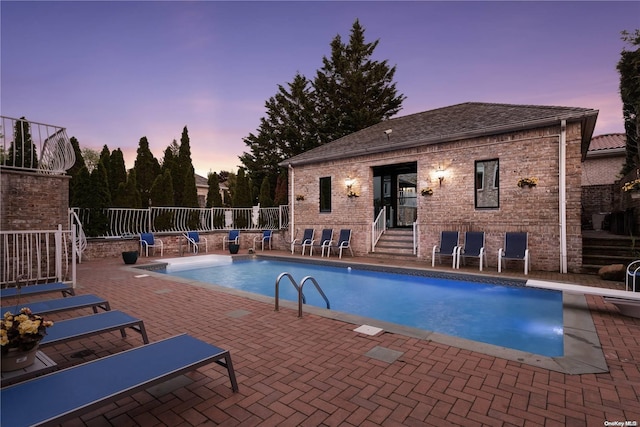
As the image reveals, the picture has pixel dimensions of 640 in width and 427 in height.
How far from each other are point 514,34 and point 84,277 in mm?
14250

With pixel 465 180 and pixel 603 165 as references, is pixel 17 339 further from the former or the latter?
pixel 603 165

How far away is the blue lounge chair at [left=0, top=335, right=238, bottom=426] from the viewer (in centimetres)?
167

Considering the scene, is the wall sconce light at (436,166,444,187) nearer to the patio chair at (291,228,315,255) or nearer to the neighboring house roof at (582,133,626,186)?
the patio chair at (291,228,315,255)

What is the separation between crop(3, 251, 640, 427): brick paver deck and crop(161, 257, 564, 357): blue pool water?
1088 mm

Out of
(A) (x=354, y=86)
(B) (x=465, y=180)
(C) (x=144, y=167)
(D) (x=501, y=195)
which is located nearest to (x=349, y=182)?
(B) (x=465, y=180)

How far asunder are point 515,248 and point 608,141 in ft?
48.9

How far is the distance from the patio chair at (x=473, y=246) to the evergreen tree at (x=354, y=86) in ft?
57.3

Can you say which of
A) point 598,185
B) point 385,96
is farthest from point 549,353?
point 385,96

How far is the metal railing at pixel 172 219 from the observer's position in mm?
11117

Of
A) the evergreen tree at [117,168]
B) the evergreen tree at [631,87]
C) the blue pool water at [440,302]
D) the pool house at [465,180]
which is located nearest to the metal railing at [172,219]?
the pool house at [465,180]

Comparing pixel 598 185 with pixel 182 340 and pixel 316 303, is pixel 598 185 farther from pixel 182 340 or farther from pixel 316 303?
pixel 182 340

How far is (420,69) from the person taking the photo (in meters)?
13.5

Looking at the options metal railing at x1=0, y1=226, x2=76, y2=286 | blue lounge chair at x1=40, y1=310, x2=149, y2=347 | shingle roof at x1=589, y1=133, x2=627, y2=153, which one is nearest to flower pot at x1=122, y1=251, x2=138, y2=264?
metal railing at x1=0, y1=226, x2=76, y2=286

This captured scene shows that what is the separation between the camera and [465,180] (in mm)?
9586
